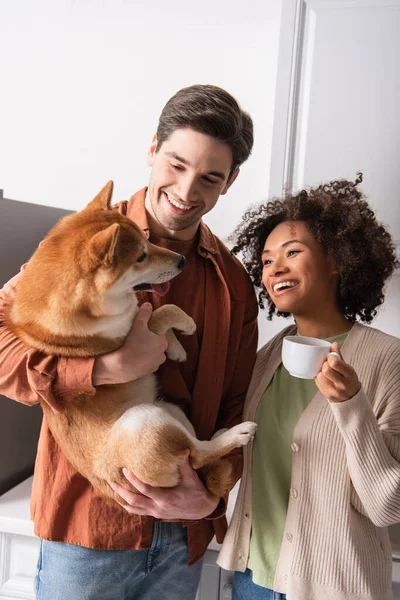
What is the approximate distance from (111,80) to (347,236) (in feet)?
4.04

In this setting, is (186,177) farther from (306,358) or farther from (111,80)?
(111,80)

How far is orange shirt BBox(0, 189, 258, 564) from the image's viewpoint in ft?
4.13

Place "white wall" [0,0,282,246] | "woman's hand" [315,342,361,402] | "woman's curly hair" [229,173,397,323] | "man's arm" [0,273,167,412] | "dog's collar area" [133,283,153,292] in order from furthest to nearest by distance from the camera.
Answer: "white wall" [0,0,282,246] → "woman's curly hair" [229,173,397,323] → "dog's collar area" [133,283,153,292] → "man's arm" [0,273,167,412] → "woman's hand" [315,342,361,402]

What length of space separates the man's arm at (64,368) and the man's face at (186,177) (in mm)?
301

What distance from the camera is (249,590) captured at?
138 centimetres

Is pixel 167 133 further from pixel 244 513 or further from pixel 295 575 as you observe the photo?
pixel 295 575

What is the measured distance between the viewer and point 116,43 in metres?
2.22

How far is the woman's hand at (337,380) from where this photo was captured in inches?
44.8

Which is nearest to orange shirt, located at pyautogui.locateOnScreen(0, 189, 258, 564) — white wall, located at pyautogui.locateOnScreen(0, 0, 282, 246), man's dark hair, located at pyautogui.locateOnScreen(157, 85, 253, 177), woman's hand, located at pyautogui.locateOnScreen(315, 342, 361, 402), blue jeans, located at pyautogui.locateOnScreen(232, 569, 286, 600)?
blue jeans, located at pyautogui.locateOnScreen(232, 569, 286, 600)

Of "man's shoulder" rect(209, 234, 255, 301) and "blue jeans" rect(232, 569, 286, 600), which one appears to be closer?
"blue jeans" rect(232, 569, 286, 600)

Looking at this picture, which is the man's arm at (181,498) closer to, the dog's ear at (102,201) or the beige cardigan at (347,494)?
the beige cardigan at (347,494)

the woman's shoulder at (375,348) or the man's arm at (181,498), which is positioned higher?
the woman's shoulder at (375,348)

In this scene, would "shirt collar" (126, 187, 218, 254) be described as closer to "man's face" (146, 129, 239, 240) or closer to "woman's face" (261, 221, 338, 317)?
"man's face" (146, 129, 239, 240)

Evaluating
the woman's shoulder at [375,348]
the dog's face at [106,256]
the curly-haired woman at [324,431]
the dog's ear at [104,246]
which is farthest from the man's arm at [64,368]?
the woman's shoulder at [375,348]
